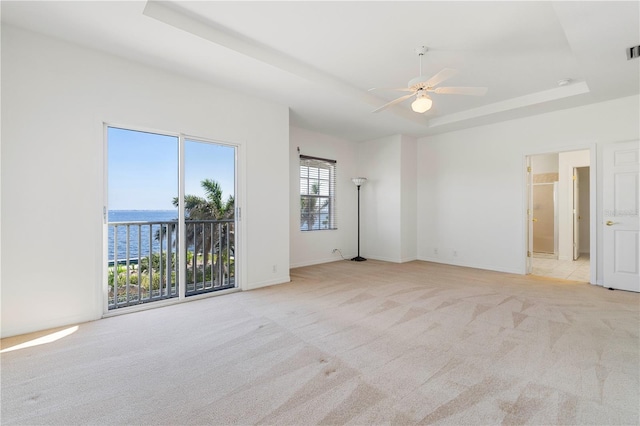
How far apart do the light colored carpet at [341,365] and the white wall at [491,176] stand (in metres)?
2.05

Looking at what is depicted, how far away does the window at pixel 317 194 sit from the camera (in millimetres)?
6160

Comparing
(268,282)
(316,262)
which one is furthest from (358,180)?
(268,282)

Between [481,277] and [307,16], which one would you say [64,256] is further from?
[481,277]

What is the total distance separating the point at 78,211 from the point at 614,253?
6.77 metres

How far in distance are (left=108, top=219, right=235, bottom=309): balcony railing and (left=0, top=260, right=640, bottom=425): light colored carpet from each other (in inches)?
16.7

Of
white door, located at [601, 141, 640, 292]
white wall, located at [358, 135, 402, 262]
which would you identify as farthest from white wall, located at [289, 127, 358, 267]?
white door, located at [601, 141, 640, 292]

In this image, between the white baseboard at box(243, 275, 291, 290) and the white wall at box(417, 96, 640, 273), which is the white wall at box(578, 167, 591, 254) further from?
the white baseboard at box(243, 275, 291, 290)

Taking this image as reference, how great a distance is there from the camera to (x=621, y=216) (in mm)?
4176

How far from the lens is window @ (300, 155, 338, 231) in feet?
20.2

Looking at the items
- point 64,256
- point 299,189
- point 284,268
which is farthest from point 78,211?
point 299,189

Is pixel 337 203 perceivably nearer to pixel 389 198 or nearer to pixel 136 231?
pixel 389 198

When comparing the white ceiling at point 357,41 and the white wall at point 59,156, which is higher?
the white ceiling at point 357,41

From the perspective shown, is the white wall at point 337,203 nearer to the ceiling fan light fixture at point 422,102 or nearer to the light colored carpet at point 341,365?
the light colored carpet at point 341,365

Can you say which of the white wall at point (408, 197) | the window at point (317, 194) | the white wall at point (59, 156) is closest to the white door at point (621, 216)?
the white wall at point (408, 197)
